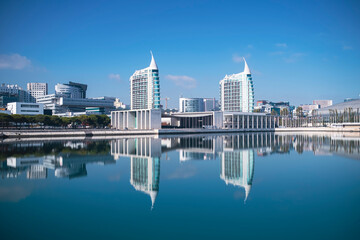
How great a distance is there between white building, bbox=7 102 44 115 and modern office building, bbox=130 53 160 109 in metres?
35.2

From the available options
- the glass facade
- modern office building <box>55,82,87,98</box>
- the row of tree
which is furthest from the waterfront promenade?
modern office building <box>55,82,87,98</box>

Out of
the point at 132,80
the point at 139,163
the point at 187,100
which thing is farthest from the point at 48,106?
the point at 139,163

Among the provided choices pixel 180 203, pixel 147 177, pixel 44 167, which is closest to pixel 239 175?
pixel 147 177

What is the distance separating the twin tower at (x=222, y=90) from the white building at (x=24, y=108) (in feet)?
115

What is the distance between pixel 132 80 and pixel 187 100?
11363 centimetres

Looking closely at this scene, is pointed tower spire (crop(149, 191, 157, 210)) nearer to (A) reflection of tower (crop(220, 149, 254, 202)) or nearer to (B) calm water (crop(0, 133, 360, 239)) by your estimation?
(B) calm water (crop(0, 133, 360, 239))

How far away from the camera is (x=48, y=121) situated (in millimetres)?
68688

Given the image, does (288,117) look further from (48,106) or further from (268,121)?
(48,106)

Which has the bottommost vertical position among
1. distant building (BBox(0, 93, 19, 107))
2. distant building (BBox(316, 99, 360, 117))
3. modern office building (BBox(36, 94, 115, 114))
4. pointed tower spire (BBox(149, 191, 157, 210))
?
pointed tower spire (BBox(149, 191, 157, 210))

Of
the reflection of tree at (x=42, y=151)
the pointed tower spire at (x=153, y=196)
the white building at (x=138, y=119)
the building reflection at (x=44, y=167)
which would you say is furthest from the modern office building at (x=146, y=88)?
the pointed tower spire at (x=153, y=196)

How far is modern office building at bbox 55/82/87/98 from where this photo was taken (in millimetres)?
157212

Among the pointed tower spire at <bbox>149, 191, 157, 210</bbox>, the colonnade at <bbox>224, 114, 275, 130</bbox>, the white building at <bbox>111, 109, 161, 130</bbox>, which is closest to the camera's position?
the pointed tower spire at <bbox>149, 191, 157, 210</bbox>

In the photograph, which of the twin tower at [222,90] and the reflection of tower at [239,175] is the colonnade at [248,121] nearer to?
the twin tower at [222,90]

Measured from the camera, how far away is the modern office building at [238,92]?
305ft
